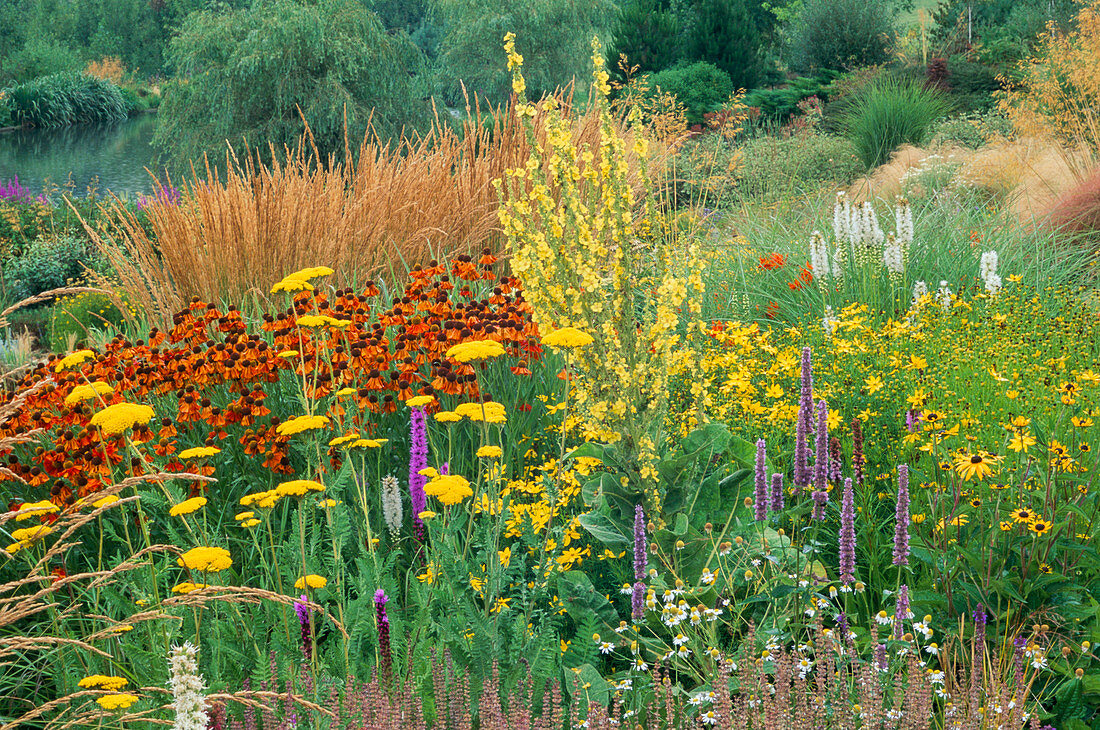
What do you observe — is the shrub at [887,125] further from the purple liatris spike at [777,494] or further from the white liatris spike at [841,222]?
the purple liatris spike at [777,494]

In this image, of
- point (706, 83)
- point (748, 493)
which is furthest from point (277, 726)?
point (706, 83)

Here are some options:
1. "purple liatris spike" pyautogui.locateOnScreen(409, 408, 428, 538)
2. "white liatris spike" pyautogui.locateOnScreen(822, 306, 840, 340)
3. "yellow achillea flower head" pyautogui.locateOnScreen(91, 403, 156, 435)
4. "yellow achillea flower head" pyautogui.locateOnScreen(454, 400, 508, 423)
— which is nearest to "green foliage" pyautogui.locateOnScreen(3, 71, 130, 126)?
"white liatris spike" pyautogui.locateOnScreen(822, 306, 840, 340)

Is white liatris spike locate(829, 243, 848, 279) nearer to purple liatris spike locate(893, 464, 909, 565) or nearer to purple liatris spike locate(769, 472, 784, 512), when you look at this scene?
purple liatris spike locate(769, 472, 784, 512)

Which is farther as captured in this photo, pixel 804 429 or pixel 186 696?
pixel 804 429

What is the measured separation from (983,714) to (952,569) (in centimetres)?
66

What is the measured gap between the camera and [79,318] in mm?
9414

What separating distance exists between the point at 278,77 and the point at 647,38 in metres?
10.8

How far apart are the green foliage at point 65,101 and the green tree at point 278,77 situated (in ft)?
73.6

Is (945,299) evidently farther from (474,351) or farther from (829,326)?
(474,351)

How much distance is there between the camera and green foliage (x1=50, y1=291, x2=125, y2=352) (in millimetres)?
8751

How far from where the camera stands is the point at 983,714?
1.93 m

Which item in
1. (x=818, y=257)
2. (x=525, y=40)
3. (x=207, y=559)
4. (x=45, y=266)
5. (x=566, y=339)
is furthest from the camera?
(x=525, y=40)

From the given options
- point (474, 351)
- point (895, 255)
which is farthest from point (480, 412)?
point (895, 255)

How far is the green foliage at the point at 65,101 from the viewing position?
3594cm
